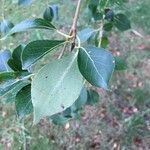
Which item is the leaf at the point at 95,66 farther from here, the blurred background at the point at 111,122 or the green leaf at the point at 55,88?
the blurred background at the point at 111,122

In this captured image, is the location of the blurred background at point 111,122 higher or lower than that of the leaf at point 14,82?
lower

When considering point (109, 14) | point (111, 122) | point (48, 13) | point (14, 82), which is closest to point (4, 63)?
point (14, 82)

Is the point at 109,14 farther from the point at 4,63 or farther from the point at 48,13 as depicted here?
the point at 4,63

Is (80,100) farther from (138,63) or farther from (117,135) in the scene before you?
(138,63)

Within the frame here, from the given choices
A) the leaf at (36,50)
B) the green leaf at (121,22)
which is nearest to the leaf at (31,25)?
the leaf at (36,50)

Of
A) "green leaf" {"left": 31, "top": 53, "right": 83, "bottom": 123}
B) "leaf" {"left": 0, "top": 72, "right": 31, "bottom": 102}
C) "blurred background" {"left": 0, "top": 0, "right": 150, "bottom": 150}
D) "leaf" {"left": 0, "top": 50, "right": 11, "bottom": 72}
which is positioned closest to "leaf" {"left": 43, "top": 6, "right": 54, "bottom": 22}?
"leaf" {"left": 0, "top": 50, "right": 11, "bottom": 72}

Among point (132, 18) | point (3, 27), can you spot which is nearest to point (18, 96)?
point (3, 27)

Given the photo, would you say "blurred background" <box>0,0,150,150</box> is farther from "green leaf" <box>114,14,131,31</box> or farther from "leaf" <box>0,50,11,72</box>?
"leaf" <box>0,50,11,72</box>
